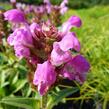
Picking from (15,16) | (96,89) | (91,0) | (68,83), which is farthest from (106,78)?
(91,0)

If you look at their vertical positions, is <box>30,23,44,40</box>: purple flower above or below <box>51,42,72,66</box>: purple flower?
above

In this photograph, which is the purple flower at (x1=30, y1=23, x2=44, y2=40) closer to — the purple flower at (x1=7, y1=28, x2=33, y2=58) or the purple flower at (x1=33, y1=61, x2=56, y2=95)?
the purple flower at (x1=7, y1=28, x2=33, y2=58)

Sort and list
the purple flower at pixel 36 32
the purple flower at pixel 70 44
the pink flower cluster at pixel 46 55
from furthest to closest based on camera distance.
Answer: the purple flower at pixel 36 32, the pink flower cluster at pixel 46 55, the purple flower at pixel 70 44

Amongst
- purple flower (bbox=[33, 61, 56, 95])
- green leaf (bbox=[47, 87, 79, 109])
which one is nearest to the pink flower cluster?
purple flower (bbox=[33, 61, 56, 95])

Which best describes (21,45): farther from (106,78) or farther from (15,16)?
(106,78)

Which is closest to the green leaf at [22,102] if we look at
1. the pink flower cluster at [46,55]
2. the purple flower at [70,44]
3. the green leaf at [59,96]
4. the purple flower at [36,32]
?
the green leaf at [59,96]

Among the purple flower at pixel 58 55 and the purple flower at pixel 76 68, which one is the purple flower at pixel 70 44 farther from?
the purple flower at pixel 76 68

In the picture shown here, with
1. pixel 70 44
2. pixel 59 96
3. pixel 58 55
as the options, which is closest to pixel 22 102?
pixel 59 96
